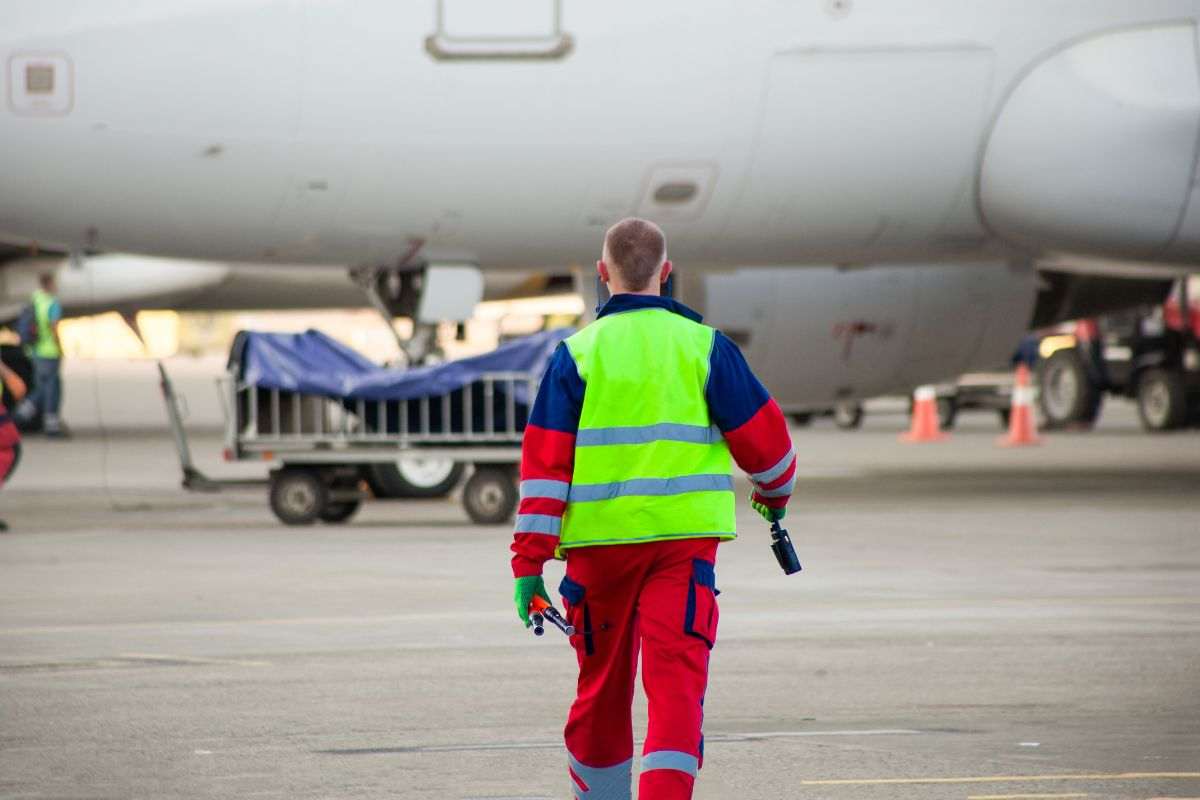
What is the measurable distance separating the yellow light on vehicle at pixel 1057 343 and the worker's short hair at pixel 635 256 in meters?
23.3

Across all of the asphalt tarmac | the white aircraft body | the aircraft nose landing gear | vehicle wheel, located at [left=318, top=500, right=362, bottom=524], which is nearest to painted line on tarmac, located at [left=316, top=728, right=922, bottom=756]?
the asphalt tarmac

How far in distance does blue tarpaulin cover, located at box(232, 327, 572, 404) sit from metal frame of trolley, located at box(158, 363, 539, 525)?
8 centimetres

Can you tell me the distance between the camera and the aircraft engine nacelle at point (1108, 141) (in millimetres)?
14766

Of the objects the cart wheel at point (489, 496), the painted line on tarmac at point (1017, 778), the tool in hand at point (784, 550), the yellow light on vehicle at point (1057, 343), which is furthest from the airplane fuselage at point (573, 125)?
the yellow light on vehicle at point (1057, 343)

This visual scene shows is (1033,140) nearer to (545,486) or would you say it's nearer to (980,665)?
(980,665)

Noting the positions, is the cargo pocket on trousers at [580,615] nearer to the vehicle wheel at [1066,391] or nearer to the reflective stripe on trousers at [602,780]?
the reflective stripe on trousers at [602,780]

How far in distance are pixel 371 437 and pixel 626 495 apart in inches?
359

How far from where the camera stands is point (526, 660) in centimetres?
848

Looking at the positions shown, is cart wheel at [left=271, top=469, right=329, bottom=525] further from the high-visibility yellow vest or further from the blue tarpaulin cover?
the high-visibility yellow vest

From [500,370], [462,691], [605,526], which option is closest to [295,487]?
[500,370]

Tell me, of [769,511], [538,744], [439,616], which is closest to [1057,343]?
[439,616]

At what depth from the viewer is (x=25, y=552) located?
12797 millimetres

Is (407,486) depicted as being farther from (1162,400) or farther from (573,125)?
(1162,400)

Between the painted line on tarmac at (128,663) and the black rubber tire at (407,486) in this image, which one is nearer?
the painted line on tarmac at (128,663)
